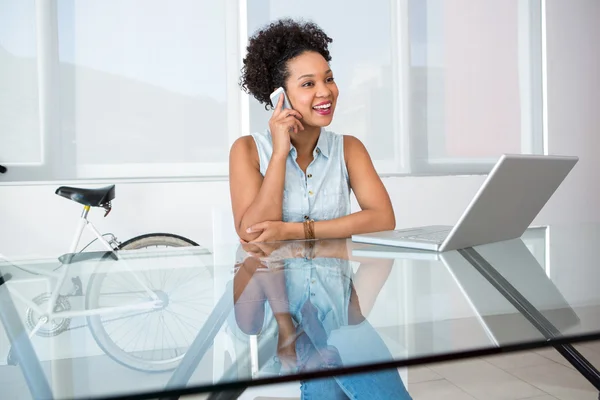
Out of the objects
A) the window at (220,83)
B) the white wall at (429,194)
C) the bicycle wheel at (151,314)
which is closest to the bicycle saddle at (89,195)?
the white wall at (429,194)

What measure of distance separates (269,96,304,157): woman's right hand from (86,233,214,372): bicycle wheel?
0.72 meters

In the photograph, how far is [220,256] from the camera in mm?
1287

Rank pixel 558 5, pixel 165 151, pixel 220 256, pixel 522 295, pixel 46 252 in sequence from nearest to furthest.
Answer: pixel 522 295, pixel 220 256, pixel 46 252, pixel 165 151, pixel 558 5

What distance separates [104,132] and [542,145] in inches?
111

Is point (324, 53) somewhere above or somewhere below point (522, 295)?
above

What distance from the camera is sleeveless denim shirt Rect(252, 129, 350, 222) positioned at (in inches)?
74.6

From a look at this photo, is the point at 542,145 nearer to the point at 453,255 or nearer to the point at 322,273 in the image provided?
the point at 453,255

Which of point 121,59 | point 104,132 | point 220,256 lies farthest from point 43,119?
point 220,256

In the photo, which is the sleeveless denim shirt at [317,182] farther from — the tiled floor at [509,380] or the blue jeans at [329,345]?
the blue jeans at [329,345]

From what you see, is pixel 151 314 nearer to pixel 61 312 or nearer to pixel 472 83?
pixel 61 312

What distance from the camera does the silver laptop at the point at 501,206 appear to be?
107 centimetres

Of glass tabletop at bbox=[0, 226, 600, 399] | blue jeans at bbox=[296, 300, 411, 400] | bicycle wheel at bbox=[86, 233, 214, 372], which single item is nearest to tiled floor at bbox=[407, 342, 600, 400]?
glass tabletop at bbox=[0, 226, 600, 399]

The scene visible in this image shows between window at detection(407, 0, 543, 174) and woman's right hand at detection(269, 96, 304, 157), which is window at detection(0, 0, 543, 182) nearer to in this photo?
window at detection(407, 0, 543, 174)

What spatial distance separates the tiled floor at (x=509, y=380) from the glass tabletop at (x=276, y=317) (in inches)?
59.1
